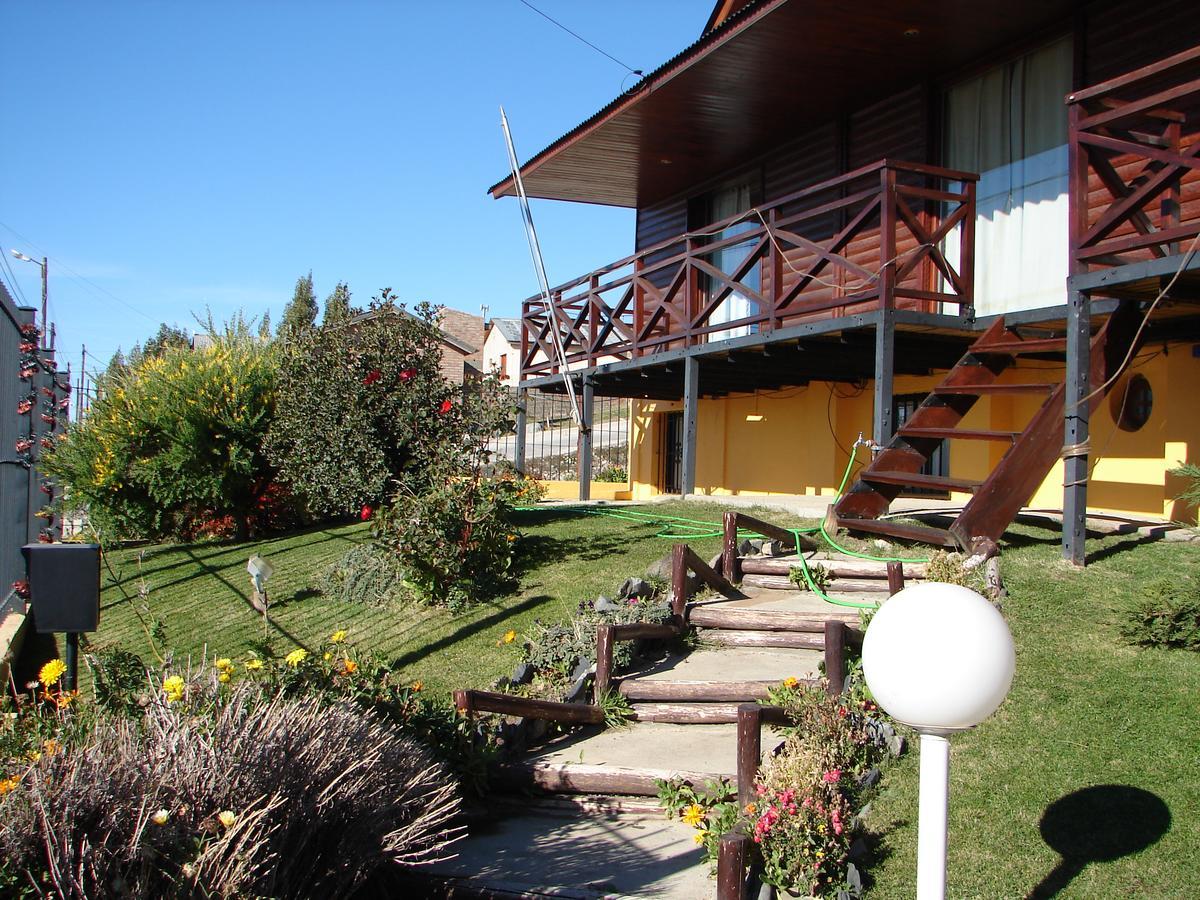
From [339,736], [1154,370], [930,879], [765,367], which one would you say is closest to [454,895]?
[339,736]

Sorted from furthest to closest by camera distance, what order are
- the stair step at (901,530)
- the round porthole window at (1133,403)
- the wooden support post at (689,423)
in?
the wooden support post at (689,423)
the round porthole window at (1133,403)
the stair step at (901,530)

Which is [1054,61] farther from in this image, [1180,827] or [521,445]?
[521,445]

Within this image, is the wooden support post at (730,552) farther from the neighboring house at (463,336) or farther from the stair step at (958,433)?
the neighboring house at (463,336)

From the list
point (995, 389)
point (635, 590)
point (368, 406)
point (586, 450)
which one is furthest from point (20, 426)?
point (995, 389)

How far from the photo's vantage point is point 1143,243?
→ 6.79m

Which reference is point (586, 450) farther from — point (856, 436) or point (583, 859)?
point (583, 859)

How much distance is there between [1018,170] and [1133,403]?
2596 mm

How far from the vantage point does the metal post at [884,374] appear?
8.80 metres

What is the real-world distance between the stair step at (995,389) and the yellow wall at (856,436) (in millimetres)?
1656

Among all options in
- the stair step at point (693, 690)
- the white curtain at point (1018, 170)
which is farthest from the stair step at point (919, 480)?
the white curtain at point (1018, 170)

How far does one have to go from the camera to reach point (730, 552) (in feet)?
25.3

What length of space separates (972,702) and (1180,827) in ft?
5.83

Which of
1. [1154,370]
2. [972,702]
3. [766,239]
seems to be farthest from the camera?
[766,239]

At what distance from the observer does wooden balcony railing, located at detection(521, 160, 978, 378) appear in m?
9.46
